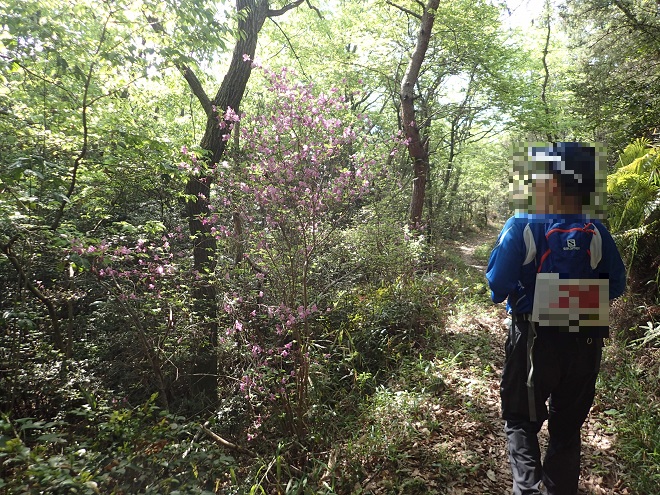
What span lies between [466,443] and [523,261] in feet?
6.85

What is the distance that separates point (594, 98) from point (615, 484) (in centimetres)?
593

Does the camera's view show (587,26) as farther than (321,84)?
No

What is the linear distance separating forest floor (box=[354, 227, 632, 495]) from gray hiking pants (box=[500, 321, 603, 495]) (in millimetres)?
738

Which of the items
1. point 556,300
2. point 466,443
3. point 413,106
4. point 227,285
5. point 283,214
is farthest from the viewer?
point 413,106

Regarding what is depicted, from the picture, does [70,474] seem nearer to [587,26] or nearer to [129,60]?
[129,60]

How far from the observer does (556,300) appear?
1949 millimetres

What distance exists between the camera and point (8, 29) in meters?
3.34

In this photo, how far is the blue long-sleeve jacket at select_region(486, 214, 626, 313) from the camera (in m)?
2.00

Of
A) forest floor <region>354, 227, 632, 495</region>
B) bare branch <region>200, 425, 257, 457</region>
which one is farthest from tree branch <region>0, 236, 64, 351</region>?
forest floor <region>354, 227, 632, 495</region>

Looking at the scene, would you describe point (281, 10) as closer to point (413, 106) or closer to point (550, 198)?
point (413, 106)

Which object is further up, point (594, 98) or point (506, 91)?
point (506, 91)

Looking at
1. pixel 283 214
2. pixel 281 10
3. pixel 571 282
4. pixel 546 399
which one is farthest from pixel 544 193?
pixel 281 10

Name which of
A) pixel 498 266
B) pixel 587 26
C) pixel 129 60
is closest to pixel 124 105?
pixel 129 60

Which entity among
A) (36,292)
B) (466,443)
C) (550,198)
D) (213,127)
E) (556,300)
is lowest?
(466,443)
